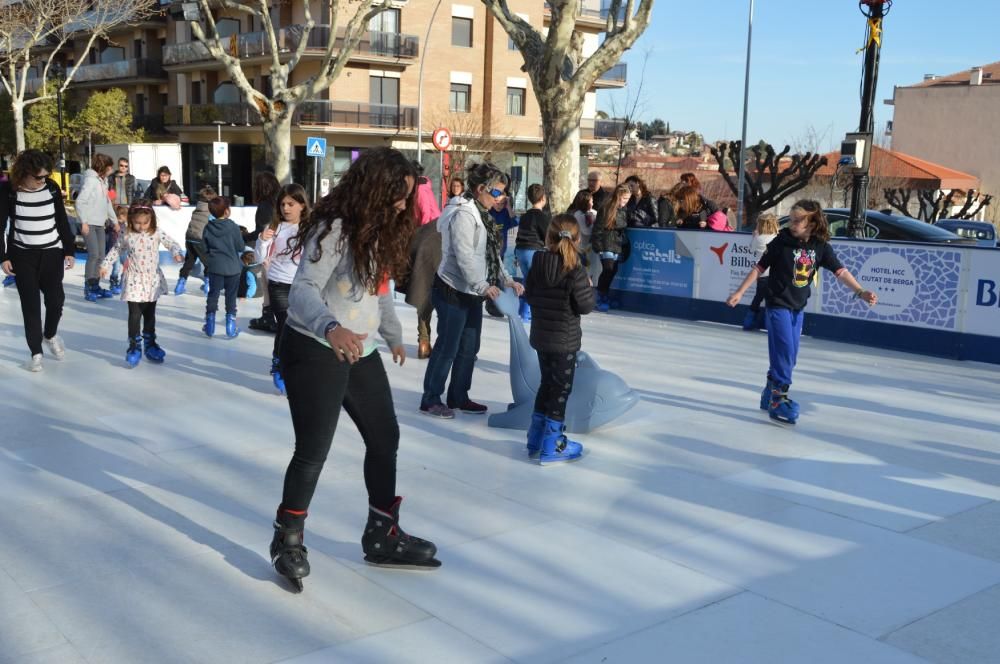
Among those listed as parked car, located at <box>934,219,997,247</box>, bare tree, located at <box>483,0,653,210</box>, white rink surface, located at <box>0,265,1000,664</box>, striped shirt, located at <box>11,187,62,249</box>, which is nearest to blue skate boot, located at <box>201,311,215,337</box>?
white rink surface, located at <box>0,265,1000,664</box>

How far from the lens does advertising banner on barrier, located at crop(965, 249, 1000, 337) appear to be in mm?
10062

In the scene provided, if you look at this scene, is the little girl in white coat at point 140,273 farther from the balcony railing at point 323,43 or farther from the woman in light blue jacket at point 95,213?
the balcony railing at point 323,43

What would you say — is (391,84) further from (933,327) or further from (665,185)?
(933,327)

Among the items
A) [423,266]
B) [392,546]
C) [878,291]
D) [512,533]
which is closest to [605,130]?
[878,291]

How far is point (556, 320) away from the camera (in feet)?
19.2

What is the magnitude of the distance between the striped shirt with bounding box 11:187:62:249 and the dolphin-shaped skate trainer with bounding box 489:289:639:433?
397 centimetres

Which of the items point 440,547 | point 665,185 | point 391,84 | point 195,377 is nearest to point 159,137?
point 391,84

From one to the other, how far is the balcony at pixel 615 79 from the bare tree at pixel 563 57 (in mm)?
38876

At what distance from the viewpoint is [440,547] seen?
4.68 meters

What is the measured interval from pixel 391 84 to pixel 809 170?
2283 cm

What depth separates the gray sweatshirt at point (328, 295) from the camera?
3.92 meters

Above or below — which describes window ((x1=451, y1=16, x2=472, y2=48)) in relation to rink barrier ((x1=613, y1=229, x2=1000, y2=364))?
above

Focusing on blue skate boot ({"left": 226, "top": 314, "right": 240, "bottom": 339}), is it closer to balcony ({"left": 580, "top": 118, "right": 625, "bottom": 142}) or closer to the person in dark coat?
the person in dark coat

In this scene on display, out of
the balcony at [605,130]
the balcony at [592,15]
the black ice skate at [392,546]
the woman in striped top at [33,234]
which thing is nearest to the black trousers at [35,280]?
the woman in striped top at [33,234]
